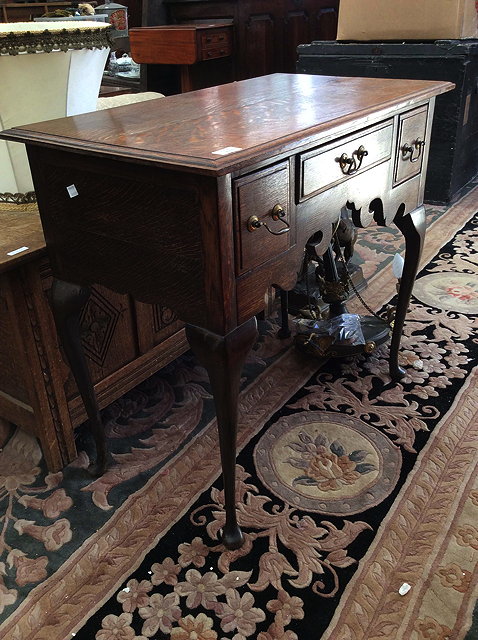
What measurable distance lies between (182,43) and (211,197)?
3512 millimetres

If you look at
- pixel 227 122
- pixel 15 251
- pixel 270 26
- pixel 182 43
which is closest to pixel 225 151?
pixel 227 122

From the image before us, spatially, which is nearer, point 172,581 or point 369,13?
point 172,581

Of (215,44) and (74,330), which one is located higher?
(215,44)

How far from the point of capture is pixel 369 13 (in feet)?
9.87

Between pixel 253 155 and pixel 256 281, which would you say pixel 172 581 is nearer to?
pixel 256 281

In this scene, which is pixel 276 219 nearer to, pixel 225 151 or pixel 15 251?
pixel 225 151

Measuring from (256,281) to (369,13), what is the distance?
259 centimetres

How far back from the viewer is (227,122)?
3.50 feet

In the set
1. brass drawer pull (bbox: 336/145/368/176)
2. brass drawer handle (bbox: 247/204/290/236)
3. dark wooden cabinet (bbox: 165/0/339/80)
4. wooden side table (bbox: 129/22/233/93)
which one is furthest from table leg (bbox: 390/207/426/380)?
dark wooden cabinet (bbox: 165/0/339/80)

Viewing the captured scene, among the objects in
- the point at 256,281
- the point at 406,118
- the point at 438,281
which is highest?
the point at 406,118

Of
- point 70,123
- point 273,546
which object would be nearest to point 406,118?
point 70,123

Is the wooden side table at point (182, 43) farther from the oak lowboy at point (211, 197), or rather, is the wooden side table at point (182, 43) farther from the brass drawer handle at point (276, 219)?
the brass drawer handle at point (276, 219)

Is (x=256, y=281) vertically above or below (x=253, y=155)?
below

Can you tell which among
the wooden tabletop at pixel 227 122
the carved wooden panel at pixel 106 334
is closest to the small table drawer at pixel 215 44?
the wooden tabletop at pixel 227 122
